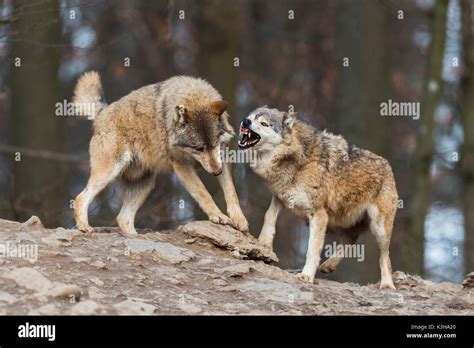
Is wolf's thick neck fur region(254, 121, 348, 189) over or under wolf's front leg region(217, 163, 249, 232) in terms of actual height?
over

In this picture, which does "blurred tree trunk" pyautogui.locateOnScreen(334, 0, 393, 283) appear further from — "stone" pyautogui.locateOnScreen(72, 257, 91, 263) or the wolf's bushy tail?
"stone" pyautogui.locateOnScreen(72, 257, 91, 263)

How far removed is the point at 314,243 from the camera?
12.0 meters

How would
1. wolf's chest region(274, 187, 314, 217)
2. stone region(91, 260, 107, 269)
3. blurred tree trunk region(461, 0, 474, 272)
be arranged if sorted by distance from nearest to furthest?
stone region(91, 260, 107, 269) → wolf's chest region(274, 187, 314, 217) → blurred tree trunk region(461, 0, 474, 272)

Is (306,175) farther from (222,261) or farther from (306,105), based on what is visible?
(306,105)

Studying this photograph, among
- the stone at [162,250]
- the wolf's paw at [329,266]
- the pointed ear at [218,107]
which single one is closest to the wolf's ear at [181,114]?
the pointed ear at [218,107]

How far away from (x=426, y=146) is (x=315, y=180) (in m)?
6.89

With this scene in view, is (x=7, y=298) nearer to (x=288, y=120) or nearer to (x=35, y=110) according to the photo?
(x=288, y=120)

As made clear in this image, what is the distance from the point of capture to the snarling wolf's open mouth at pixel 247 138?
12.0 m

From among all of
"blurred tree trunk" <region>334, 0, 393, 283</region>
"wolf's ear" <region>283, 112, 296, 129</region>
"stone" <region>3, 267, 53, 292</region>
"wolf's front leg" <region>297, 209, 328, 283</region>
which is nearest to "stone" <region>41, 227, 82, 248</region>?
"stone" <region>3, 267, 53, 292</region>

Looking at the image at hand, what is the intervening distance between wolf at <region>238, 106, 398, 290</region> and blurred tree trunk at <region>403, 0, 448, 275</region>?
5637 mm

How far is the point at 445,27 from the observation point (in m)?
18.9

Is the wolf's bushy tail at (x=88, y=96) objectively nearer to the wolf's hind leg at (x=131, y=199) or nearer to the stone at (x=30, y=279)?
the wolf's hind leg at (x=131, y=199)

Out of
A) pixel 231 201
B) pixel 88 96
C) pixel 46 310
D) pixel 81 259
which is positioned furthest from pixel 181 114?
pixel 46 310

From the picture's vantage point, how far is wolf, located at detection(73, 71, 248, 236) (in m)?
12.4
